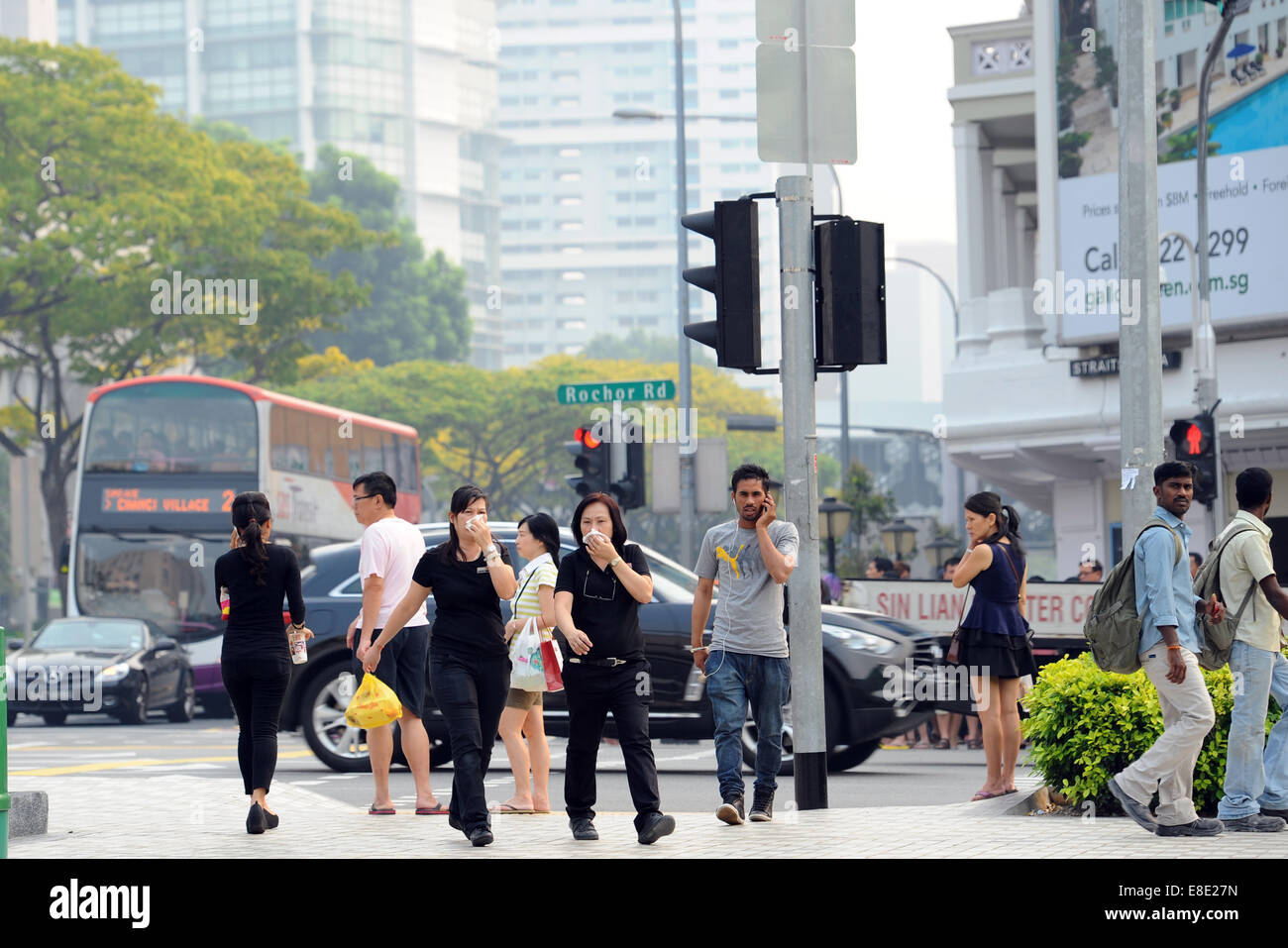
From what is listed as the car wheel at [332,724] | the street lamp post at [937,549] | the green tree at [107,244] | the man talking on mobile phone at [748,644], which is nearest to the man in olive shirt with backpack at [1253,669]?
the man talking on mobile phone at [748,644]

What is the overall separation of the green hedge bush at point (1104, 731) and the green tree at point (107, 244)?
28750 millimetres

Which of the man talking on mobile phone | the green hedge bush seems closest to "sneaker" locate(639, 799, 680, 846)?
the man talking on mobile phone

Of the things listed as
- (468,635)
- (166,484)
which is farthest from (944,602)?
(166,484)

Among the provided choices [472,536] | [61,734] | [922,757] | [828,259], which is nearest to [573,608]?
[472,536]

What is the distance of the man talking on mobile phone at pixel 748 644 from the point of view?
9742 millimetres

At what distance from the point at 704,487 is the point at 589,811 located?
50.8 feet

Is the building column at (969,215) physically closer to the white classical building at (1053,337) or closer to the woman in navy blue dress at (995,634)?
the white classical building at (1053,337)

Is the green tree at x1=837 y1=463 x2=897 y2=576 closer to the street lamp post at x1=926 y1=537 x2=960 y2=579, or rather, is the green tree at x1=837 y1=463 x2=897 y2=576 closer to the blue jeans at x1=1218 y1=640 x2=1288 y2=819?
the street lamp post at x1=926 y1=537 x2=960 y2=579

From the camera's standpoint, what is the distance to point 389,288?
96.6 metres

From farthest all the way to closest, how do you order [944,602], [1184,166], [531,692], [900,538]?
[900,538] → [1184,166] → [944,602] → [531,692]

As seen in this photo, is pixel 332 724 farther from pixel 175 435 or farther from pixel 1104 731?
pixel 175 435

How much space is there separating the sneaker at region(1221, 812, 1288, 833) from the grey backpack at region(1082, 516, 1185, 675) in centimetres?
90

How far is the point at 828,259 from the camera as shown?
10.2 metres

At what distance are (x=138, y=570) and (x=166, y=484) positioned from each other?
124cm
